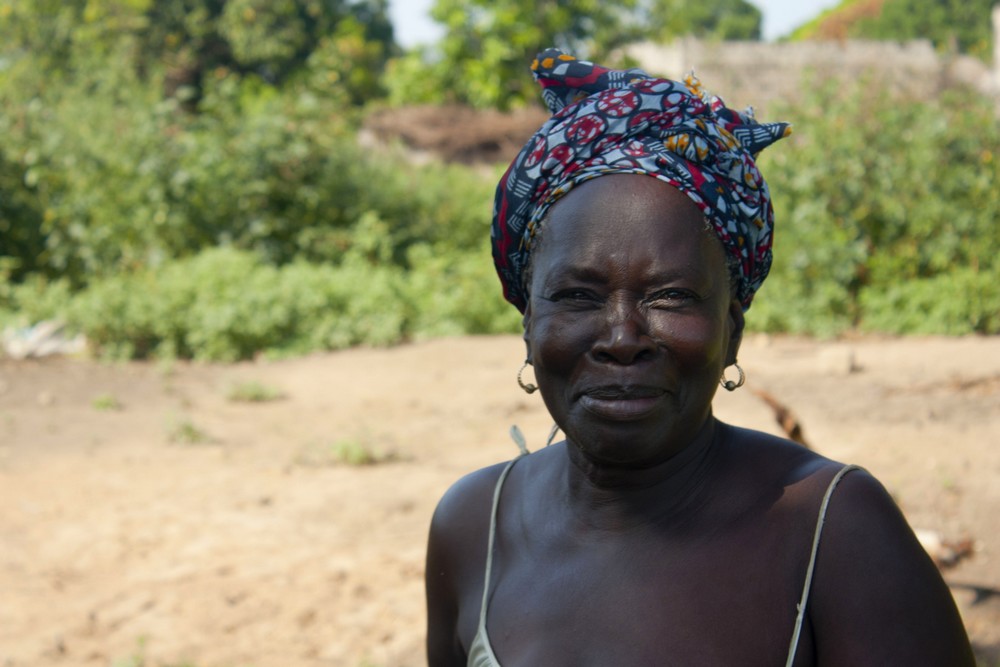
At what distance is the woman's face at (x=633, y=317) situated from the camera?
4.78ft

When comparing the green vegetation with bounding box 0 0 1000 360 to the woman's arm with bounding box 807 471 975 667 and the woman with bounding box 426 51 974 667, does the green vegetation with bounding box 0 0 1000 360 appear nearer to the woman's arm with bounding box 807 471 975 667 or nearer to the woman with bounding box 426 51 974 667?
the woman with bounding box 426 51 974 667

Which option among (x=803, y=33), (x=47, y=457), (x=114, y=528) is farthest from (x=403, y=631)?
(x=803, y=33)

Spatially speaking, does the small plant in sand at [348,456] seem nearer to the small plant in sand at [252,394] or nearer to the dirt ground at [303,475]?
the dirt ground at [303,475]

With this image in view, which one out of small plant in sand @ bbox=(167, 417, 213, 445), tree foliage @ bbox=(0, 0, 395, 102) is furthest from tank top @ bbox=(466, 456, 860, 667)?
tree foliage @ bbox=(0, 0, 395, 102)

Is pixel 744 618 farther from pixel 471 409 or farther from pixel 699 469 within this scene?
pixel 471 409

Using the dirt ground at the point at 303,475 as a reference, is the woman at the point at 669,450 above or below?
above

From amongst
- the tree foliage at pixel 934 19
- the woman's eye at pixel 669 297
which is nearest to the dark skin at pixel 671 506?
the woman's eye at pixel 669 297

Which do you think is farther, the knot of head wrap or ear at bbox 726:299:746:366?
ear at bbox 726:299:746:366

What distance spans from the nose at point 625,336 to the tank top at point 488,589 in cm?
29

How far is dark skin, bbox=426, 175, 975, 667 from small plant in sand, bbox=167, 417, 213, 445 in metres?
5.53

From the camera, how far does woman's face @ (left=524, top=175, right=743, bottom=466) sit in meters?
1.46

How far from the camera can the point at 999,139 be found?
1001 cm

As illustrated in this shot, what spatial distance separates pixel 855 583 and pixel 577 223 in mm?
581

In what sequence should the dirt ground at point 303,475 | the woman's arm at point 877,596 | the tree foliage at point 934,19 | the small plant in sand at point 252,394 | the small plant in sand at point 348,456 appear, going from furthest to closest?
the tree foliage at point 934,19 < the small plant in sand at point 252,394 < the small plant in sand at point 348,456 < the dirt ground at point 303,475 < the woman's arm at point 877,596
